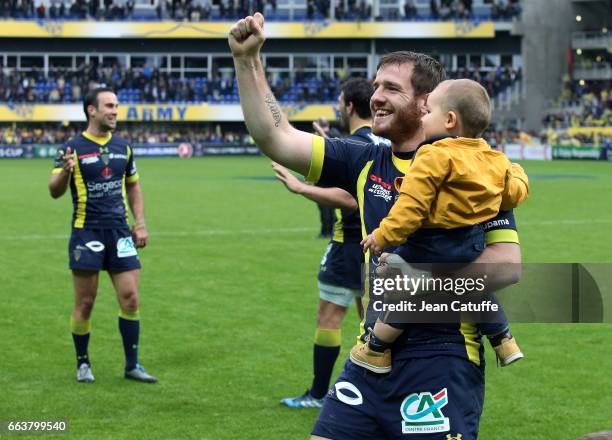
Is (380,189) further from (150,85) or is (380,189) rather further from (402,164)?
(150,85)

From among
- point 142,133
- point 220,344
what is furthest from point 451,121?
point 142,133

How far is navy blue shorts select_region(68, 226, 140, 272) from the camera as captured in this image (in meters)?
8.49

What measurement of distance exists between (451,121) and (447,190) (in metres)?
0.27

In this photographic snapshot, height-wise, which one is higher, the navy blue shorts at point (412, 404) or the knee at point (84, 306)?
the navy blue shorts at point (412, 404)

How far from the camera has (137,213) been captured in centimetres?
905

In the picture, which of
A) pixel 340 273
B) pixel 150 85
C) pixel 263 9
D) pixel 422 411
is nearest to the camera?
pixel 422 411

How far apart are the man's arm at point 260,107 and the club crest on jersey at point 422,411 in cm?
102

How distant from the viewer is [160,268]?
585 inches

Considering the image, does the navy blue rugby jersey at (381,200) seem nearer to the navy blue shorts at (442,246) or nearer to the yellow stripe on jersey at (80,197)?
the navy blue shorts at (442,246)

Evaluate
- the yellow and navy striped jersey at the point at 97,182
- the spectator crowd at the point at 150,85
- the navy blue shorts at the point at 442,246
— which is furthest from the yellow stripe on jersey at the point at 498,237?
the spectator crowd at the point at 150,85

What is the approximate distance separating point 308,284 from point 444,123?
964cm

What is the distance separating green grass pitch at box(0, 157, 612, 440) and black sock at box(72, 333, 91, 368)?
7.5 inches

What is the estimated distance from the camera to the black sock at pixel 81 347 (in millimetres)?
8562

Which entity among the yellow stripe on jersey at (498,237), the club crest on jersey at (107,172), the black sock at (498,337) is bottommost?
the club crest on jersey at (107,172)
